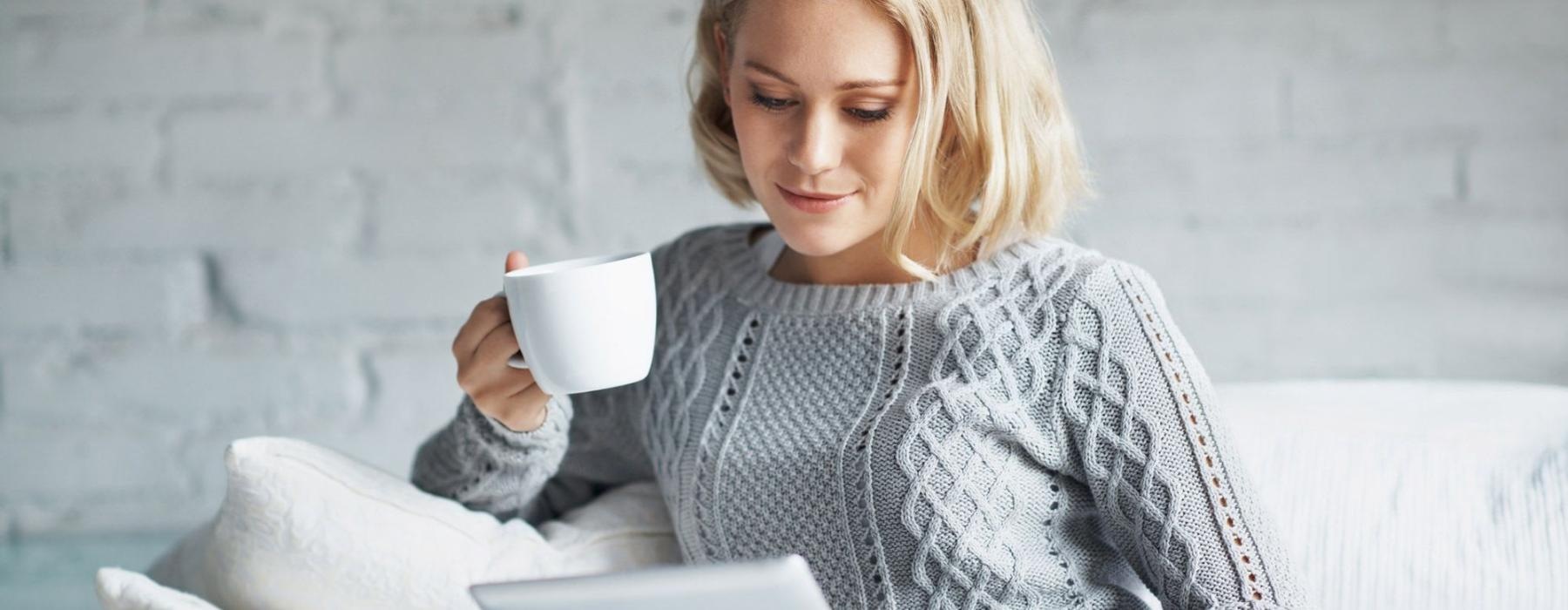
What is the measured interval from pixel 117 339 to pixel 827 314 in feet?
3.30

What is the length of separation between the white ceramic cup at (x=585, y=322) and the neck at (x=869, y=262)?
0.23 m

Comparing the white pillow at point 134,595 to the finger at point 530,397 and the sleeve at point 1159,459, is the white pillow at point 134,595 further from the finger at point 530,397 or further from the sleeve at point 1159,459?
the sleeve at point 1159,459

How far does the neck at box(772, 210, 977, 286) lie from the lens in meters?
0.96

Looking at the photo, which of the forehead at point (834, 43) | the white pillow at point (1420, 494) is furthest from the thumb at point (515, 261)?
the white pillow at point (1420, 494)

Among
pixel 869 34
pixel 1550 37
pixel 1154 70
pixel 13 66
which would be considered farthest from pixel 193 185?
pixel 1550 37

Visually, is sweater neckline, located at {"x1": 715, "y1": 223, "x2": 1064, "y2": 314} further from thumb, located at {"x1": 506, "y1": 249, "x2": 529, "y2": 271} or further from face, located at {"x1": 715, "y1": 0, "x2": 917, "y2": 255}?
thumb, located at {"x1": 506, "y1": 249, "x2": 529, "y2": 271}

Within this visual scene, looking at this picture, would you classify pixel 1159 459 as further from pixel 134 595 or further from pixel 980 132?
pixel 134 595

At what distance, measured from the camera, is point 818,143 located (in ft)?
2.81

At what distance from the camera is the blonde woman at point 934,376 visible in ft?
2.75

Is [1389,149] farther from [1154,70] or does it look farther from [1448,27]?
[1154,70]

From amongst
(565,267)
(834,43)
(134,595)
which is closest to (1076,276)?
(834,43)

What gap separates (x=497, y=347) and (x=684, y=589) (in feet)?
1.14

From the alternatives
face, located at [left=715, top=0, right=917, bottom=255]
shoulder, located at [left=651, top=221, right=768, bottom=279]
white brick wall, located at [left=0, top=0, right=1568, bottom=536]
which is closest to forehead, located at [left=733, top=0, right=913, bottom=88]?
face, located at [left=715, top=0, right=917, bottom=255]

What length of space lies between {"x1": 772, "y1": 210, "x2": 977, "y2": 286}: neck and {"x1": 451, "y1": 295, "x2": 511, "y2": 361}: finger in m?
0.26
